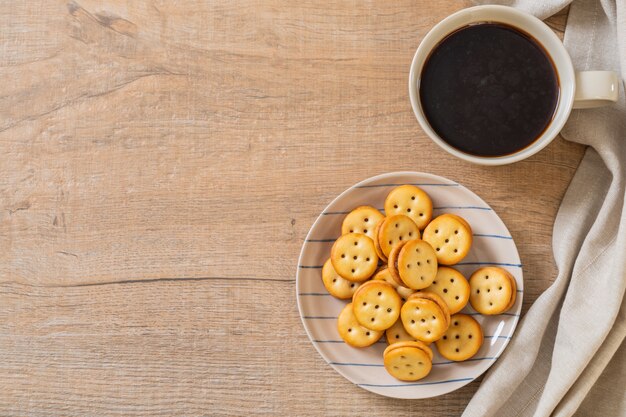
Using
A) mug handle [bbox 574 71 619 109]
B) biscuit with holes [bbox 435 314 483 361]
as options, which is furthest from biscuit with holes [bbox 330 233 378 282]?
mug handle [bbox 574 71 619 109]

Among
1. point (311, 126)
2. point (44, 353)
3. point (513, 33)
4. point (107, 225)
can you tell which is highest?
point (513, 33)

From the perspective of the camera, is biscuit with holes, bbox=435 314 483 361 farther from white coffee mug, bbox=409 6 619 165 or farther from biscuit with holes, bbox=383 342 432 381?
white coffee mug, bbox=409 6 619 165

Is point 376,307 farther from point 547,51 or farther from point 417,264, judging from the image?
point 547,51

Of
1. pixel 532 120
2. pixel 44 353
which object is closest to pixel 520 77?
pixel 532 120

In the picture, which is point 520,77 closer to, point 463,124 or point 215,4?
point 463,124

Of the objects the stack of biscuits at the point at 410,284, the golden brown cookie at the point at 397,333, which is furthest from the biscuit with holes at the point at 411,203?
the golden brown cookie at the point at 397,333

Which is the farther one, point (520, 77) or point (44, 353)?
point (44, 353)
